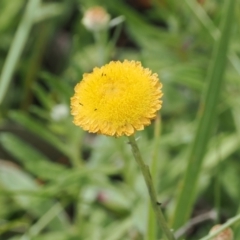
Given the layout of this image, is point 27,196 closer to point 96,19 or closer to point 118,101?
point 96,19

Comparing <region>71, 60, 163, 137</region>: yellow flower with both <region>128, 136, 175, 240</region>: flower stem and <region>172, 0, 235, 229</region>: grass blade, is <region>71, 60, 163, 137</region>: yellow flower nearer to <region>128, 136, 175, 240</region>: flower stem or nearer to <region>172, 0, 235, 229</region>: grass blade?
<region>128, 136, 175, 240</region>: flower stem

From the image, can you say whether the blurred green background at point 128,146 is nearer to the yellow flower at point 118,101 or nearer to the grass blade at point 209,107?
the grass blade at point 209,107

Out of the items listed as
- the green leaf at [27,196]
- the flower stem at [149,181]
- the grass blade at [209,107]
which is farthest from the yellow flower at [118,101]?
the green leaf at [27,196]

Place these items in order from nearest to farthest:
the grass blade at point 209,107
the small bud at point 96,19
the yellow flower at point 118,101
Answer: the yellow flower at point 118,101 → the grass blade at point 209,107 → the small bud at point 96,19

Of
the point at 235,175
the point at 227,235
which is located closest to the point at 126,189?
the point at 235,175

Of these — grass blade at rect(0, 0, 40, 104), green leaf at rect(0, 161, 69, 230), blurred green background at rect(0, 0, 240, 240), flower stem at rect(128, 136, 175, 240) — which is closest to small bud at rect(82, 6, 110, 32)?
blurred green background at rect(0, 0, 240, 240)

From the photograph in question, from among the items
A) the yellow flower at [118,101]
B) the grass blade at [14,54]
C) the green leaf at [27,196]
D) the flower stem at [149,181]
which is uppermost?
the grass blade at [14,54]
